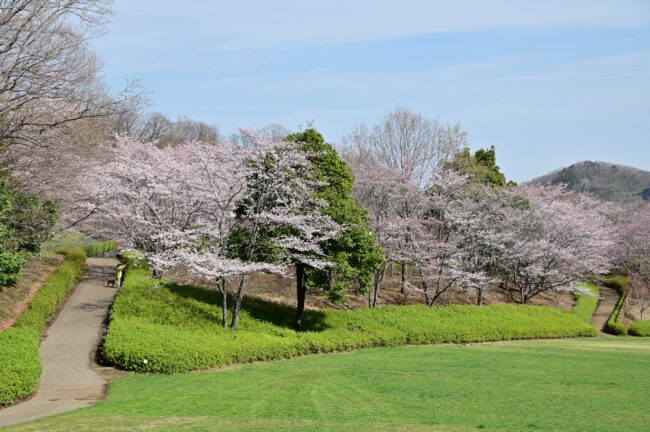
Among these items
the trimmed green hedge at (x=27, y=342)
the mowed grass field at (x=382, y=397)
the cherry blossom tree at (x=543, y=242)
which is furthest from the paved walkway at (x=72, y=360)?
the cherry blossom tree at (x=543, y=242)

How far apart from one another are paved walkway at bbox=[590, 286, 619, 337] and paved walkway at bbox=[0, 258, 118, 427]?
27.6 meters

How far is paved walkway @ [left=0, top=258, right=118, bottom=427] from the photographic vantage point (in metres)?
12.4

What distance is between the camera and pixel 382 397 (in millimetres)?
12750

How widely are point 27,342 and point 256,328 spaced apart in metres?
8.15

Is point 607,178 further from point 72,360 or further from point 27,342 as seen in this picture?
point 27,342

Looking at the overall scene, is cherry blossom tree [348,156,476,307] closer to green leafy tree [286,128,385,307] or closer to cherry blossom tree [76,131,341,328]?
green leafy tree [286,128,385,307]

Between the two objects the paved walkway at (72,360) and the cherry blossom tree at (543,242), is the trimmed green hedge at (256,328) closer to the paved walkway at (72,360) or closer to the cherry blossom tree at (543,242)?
the paved walkway at (72,360)

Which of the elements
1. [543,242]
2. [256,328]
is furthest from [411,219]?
[256,328]

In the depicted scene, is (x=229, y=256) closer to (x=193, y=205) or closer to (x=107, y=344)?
(x=193, y=205)

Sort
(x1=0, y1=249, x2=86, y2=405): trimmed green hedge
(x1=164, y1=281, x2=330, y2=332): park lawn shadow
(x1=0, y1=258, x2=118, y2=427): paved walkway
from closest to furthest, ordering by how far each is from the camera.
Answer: (x1=0, y1=258, x2=118, y2=427): paved walkway → (x1=0, y1=249, x2=86, y2=405): trimmed green hedge → (x1=164, y1=281, x2=330, y2=332): park lawn shadow

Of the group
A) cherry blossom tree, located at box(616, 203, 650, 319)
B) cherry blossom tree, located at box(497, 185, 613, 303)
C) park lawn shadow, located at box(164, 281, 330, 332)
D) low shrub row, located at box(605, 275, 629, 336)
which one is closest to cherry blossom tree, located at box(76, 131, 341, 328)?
park lawn shadow, located at box(164, 281, 330, 332)

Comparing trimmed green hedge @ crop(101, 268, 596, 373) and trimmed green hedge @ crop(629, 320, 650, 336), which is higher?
trimmed green hedge @ crop(101, 268, 596, 373)

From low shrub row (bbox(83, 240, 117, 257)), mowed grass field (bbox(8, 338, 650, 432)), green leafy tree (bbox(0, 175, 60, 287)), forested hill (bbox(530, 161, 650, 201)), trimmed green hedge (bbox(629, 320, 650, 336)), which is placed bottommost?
trimmed green hedge (bbox(629, 320, 650, 336))

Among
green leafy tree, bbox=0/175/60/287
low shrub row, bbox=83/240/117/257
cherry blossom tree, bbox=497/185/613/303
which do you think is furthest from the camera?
low shrub row, bbox=83/240/117/257
